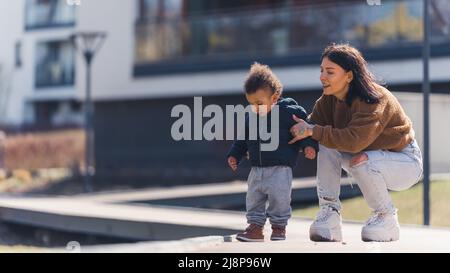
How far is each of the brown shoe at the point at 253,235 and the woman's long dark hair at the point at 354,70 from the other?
1.08m

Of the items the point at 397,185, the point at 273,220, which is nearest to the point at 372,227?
the point at 397,185

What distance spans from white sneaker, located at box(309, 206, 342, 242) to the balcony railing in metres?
13.1

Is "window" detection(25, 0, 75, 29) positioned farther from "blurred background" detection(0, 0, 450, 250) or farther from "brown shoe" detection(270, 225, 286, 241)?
"brown shoe" detection(270, 225, 286, 241)

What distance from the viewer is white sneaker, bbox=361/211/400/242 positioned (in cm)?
600

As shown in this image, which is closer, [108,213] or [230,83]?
[108,213]

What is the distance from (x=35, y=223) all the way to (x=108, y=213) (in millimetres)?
1111

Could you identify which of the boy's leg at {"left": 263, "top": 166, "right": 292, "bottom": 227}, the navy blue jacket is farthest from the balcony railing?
the boy's leg at {"left": 263, "top": 166, "right": 292, "bottom": 227}

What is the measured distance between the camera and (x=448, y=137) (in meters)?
15.3

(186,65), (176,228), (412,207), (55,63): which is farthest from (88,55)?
(55,63)

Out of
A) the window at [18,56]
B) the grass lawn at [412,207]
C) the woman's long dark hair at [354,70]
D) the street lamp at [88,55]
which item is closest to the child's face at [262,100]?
the woman's long dark hair at [354,70]

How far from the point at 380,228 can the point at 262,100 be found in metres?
1.16

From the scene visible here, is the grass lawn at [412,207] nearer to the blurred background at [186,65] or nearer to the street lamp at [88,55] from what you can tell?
the blurred background at [186,65]

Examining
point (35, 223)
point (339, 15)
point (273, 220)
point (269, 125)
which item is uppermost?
point (339, 15)

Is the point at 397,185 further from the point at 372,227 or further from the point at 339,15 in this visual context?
the point at 339,15
